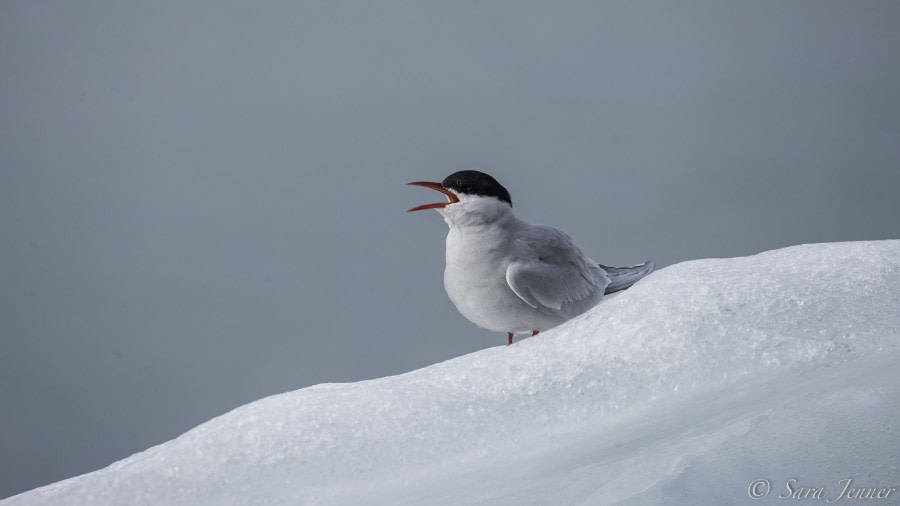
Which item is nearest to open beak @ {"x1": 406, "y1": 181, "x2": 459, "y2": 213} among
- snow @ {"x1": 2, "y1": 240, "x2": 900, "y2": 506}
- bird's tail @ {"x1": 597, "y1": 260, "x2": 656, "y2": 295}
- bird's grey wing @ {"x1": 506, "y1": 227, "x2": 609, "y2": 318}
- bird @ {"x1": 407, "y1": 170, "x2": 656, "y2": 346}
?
bird @ {"x1": 407, "y1": 170, "x2": 656, "y2": 346}

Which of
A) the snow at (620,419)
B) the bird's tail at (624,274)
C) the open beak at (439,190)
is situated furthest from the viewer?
the bird's tail at (624,274)

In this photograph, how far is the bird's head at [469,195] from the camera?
284 cm

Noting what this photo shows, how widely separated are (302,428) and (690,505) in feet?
3.17

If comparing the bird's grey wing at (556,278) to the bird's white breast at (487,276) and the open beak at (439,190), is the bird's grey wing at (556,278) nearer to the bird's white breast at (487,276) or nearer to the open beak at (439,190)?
the bird's white breast at (487,276)

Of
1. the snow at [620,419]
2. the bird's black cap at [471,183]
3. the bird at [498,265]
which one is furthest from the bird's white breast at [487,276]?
the snow at [620,419]

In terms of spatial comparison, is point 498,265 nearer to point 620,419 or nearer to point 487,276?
point 487,276

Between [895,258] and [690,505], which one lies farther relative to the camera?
[895,258]

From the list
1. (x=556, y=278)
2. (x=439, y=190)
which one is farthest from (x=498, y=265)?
(x=439, y=190)

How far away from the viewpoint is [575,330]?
259 cm

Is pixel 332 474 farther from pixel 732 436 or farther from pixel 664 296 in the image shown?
pixel 664 296

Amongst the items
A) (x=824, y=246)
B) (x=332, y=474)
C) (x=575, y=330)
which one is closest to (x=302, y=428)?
(x=332, y=474)

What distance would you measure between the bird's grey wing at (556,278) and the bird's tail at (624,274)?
0.04 meters

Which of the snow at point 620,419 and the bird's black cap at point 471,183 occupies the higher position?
the bird's black cap at point 471,183

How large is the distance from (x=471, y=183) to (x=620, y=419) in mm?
995
